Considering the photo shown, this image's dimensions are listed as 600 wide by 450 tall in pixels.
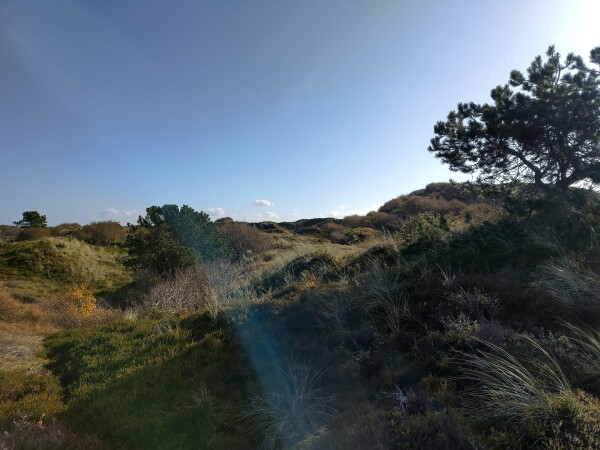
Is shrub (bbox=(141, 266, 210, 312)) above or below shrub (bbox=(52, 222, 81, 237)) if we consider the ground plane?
below

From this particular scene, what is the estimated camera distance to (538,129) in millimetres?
9859

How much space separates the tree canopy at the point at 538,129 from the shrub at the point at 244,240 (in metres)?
22.0

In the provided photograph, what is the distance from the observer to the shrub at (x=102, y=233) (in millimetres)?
36656

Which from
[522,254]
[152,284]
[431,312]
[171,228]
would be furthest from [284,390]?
[171,228]

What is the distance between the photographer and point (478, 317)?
5426 millimetres

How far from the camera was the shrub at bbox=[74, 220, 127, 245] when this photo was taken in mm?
36656

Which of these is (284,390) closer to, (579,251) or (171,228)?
(579,251)

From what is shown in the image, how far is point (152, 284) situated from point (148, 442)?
56.6 feet

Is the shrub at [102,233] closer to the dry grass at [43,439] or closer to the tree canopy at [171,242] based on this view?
the tree canopy at [171,242]

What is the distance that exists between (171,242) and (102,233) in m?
21.8

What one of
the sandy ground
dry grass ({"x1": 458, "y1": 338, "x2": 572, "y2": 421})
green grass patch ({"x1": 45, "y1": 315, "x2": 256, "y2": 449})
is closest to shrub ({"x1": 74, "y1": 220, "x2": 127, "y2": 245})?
the sandy ground

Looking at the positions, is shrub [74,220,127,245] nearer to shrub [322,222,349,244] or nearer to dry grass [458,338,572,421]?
shrub [322,222,349,244]

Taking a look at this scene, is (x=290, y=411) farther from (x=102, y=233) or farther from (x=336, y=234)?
(x=102, y=233)

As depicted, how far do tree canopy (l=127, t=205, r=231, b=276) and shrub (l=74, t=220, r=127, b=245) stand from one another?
56.7 feet
